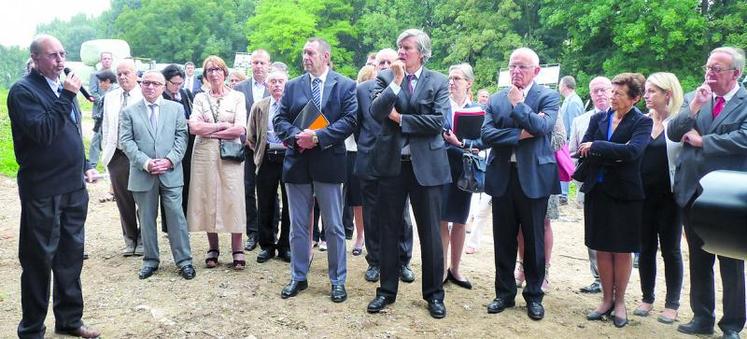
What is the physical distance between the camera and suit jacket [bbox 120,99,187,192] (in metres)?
5.54

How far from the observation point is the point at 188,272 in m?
5.53

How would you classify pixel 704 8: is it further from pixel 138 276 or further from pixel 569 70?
pixel 138 276

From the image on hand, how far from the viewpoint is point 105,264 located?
20.1 ft

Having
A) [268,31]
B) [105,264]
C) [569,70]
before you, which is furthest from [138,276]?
[268,31]

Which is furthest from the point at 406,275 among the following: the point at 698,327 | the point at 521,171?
the point at 698,327

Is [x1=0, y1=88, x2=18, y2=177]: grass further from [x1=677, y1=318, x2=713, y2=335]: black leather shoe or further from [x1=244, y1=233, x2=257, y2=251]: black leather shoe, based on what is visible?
[x1=677, y1=318, x2=713, y2=335]: black leather shoe

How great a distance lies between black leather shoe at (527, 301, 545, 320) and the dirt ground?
0.20 feet

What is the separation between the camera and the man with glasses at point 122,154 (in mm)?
6152

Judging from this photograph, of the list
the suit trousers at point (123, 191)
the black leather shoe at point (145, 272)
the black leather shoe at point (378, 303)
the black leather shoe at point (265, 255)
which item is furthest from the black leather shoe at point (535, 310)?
the suit trousers at point (123, 191)

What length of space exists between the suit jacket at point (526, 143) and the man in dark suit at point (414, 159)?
45cm

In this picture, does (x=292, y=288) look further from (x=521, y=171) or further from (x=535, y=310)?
(x=521, y=171)

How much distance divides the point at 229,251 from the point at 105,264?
1274 millimetres

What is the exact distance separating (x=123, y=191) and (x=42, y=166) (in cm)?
231

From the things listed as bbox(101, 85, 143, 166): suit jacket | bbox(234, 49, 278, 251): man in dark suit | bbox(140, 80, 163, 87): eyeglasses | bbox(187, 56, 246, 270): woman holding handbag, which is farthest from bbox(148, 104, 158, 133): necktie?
bbox(234, 49, 278, 251): man in dark suit
